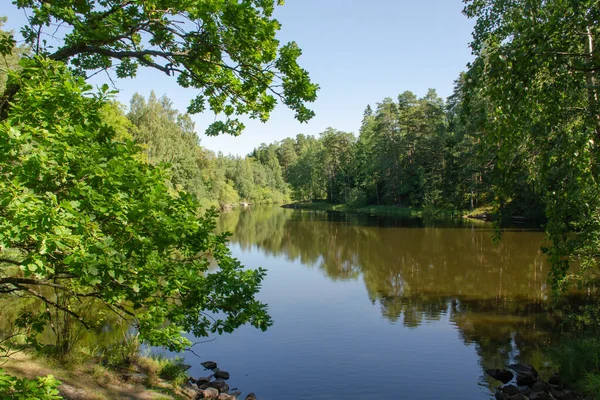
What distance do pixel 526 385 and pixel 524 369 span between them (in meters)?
0.79

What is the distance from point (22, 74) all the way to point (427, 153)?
5402 cm

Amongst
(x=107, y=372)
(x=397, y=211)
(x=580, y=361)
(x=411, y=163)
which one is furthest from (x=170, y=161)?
(x=411, y=163)

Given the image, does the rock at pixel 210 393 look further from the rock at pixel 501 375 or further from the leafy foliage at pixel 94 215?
the rock at pixel 501 375

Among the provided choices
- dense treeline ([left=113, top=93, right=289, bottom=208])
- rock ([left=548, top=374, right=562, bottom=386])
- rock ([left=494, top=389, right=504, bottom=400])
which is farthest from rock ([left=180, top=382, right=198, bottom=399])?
dense treeline ([left=113, top=93, right=289, bottom=208])

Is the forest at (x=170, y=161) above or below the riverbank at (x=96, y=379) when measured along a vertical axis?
above

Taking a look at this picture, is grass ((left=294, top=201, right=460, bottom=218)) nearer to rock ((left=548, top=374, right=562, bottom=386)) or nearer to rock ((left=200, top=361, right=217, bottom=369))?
rock ((left=548, top=374, right=562, bottom=386))

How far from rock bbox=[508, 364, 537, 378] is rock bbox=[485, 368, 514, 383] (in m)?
0.21

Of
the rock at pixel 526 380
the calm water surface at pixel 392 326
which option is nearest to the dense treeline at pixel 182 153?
the calm water surface at pixel 392 326

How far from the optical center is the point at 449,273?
20.2 m

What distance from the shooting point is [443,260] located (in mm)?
23266

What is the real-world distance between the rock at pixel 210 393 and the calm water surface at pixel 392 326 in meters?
1.02

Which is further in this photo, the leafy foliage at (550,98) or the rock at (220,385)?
the rock at (220,385)

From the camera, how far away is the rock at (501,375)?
9.40 m

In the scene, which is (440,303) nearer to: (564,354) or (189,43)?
(564,354)
